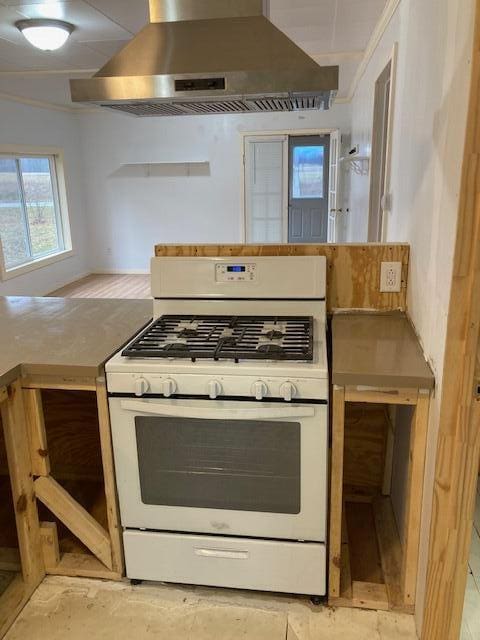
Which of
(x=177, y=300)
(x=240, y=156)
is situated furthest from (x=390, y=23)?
(x=240, y=156)

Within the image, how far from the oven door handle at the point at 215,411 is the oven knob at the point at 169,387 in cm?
5

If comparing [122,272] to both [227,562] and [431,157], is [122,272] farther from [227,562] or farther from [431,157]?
[431,157]

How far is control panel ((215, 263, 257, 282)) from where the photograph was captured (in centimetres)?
208

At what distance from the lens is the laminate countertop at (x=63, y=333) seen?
5.59 ft

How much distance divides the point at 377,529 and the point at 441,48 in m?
1.78

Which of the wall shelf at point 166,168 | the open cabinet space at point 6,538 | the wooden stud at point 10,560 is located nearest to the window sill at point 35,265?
the wall shelf at point 166,168

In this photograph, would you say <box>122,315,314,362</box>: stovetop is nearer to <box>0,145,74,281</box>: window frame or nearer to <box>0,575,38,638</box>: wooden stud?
<box>0,575,38,638</box>: wooden stud

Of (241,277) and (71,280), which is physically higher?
(241,277)

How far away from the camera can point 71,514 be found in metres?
1.90

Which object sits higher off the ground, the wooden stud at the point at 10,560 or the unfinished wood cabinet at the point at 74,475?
the unfinished wood cabinet at the point at 74,475

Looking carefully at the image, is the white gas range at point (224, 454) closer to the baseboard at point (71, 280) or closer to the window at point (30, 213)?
the window at point (30, 213)

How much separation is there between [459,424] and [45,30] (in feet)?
11.2

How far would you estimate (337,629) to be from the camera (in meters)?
1.71

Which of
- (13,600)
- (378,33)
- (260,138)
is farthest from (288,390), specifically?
(260,138)
